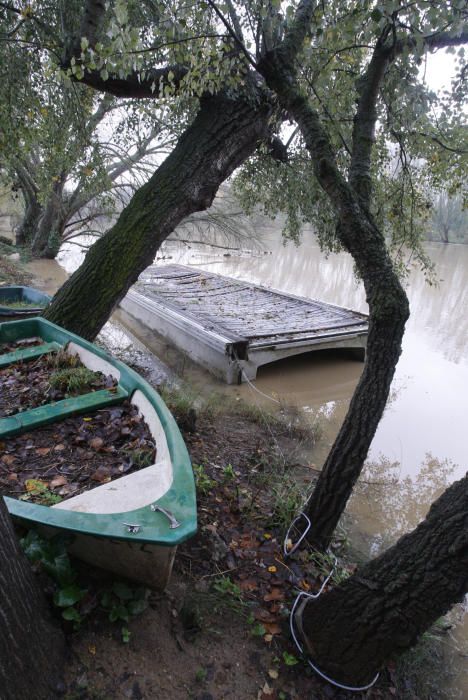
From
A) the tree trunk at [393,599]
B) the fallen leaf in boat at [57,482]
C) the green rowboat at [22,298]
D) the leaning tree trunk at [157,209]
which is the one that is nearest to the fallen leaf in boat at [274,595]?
the tree trunk at [393,599]

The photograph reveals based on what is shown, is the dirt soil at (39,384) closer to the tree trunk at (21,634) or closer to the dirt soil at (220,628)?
the dirt soil at (220,628)

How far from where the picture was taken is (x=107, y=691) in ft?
5.83

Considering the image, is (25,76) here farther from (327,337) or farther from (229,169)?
(327,337)

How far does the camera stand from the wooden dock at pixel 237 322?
698 centimetres

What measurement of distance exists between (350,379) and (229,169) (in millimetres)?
4516

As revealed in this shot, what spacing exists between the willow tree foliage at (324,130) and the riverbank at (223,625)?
24 centimetres

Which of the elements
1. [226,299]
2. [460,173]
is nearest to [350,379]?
[226,299]

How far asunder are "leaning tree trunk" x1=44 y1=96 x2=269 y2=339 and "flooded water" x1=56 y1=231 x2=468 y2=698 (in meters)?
2.80

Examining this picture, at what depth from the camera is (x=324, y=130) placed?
2.54 m

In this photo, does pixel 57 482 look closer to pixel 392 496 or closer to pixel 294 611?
pixel 294 611

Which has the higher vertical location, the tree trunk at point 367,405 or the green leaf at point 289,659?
the tree trunk at point 367,405

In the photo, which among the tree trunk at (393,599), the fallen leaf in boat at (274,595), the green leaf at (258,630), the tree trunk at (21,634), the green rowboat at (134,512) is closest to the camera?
the tree trunk at (21,634)

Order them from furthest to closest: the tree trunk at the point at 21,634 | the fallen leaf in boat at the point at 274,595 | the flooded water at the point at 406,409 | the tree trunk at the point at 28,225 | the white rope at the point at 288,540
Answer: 1. the tree trunk at the point at 28,225
2. the flooded water at the point at 406,409
3. the white rope at the point at 288,540
4. the fallen leaf in boat at the point at 274,595
5. the tree trunk at the point at 21,634

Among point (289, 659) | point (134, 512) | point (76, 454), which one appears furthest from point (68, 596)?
point (289, 659)
